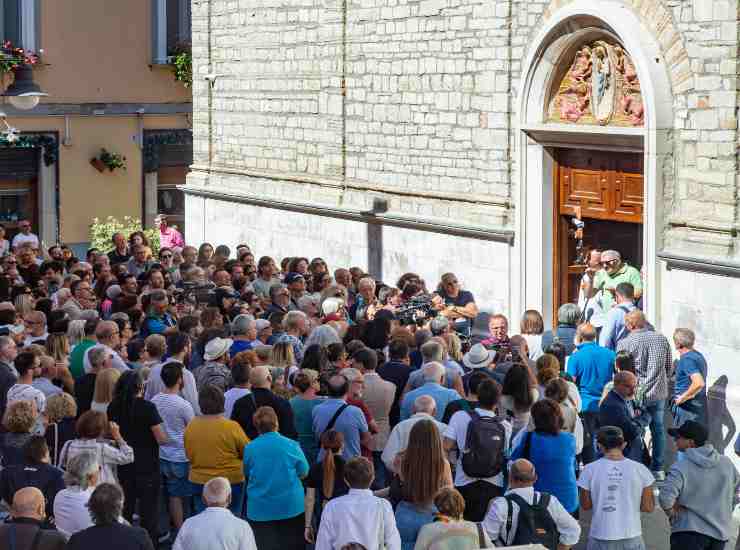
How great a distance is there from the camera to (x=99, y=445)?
10328 mm

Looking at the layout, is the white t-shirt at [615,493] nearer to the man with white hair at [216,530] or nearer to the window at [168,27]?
the man with white hair at [216,530]

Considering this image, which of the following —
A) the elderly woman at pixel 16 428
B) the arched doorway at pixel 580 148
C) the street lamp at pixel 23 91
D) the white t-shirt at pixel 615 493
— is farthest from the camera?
the street lamp at pixel 23 91

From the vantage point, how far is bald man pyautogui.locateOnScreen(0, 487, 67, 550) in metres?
8.45

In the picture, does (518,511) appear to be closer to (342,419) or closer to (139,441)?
(342,419)

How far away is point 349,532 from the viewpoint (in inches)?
345

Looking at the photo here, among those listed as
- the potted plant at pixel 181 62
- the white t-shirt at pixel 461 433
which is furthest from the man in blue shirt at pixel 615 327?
the potted plant at pixel 181 62

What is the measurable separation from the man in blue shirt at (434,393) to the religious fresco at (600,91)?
540cm

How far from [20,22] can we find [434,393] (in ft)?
67.5

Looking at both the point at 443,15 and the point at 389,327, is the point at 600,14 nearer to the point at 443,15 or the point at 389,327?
the point at 443,15

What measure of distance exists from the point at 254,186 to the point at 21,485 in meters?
14.7

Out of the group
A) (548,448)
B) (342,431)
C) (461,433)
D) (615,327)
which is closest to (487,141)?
(615,327)

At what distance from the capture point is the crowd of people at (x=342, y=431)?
8852 mm

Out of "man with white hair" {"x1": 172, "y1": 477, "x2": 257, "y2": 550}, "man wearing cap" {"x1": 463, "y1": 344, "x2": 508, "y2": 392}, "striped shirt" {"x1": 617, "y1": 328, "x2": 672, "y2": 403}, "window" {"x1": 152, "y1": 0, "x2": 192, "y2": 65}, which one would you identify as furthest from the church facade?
"man with white hair" {"x1": 172, "y1": 477, "x2": 257, "y2": 550}

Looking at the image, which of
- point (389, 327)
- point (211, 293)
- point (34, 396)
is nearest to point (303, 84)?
point (211, 293)
